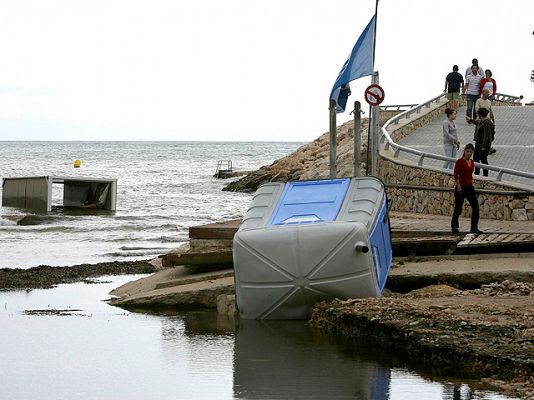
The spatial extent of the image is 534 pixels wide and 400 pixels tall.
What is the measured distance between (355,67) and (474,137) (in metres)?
3.53

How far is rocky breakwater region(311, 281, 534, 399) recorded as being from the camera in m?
10.4

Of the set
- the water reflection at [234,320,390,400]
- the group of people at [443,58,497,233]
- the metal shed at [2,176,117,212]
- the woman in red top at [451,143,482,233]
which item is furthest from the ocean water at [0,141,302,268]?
the water reflection at [234,320,390,400]

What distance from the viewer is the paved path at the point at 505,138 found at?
25.5 meters

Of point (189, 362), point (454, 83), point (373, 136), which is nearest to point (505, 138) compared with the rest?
point (454, 83)

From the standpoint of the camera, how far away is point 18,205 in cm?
4362

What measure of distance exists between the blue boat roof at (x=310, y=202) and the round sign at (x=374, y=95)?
21.8 ft

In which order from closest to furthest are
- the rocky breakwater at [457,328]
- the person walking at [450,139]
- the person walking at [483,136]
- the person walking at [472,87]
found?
the rocky breakwater at [457,328], the person walking at [483,136], the person walking at [450,139], the person walking at [472,87]

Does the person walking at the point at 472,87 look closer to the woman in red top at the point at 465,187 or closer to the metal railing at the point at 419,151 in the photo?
the metal railing at the point at 419,151

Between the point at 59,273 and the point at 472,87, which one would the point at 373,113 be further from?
the point at 472,87

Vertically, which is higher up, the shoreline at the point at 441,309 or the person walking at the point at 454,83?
the person walking at the point at 454,83

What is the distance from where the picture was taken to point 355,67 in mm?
21969

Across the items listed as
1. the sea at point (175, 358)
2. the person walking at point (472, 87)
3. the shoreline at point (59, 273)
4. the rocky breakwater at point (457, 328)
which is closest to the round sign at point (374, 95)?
the shoreline at point (59, 273)

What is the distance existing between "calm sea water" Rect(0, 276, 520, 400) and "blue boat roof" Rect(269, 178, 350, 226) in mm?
1201

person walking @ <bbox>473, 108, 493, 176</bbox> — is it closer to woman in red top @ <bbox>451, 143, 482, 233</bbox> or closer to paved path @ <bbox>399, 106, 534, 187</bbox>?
paved path @ <bbox>399, 106, 534, 187</bbox>
